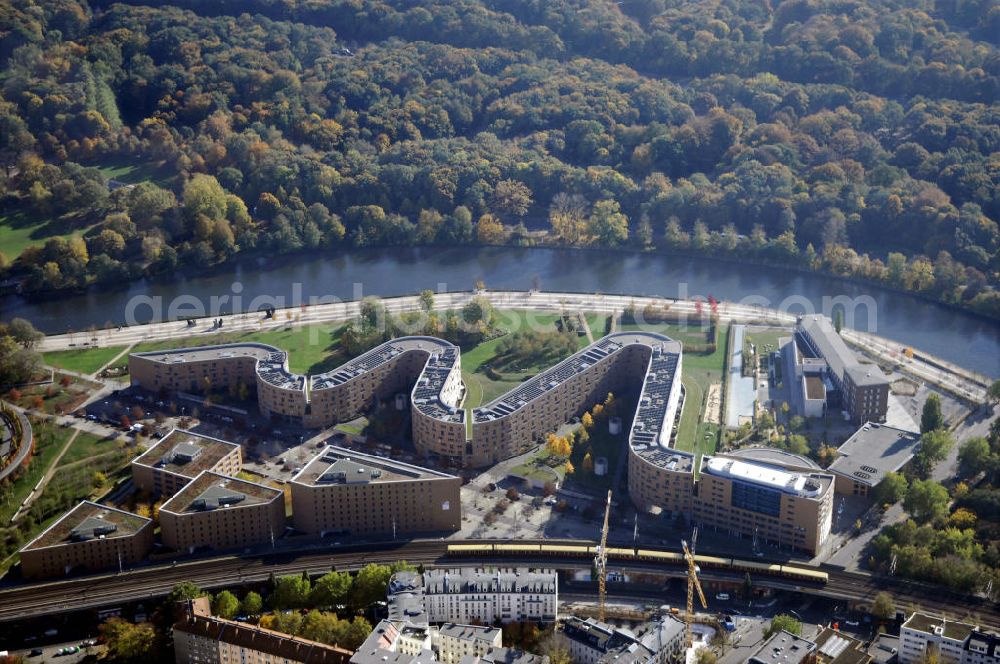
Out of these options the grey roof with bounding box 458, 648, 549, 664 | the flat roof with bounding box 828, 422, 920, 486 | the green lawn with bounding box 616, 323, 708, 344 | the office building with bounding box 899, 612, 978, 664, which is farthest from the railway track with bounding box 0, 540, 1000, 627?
the green lawn with bounding box 616, 323, 708, 344

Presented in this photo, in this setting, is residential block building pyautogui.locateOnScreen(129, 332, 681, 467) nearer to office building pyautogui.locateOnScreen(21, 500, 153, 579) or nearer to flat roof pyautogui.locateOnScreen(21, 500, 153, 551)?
flat roof pyautogui.locateOnScreen(21, 500, 153, 551)

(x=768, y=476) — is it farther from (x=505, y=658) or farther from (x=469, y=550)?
(x=505, y=658)

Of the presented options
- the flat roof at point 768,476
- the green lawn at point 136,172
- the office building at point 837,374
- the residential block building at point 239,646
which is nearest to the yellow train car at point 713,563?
the flat roof at point 768,476

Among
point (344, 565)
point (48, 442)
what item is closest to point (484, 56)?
point (48, 442)

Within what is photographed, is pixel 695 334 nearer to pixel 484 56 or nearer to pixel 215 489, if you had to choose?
pixel 215 489

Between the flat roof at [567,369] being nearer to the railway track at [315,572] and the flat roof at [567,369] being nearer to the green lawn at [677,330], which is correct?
the green lawn at [677,330]
